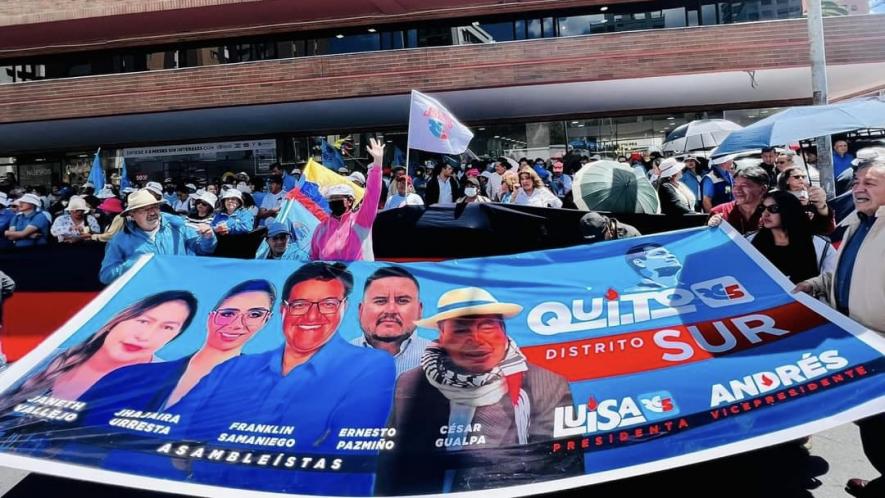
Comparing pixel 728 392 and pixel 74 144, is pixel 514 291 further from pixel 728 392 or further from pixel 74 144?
pixel 74 144

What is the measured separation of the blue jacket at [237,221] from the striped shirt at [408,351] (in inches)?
128

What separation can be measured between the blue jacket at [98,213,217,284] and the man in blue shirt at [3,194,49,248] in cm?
306

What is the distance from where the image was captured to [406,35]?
20562mm

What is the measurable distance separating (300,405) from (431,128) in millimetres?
3847

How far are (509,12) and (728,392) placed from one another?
18224 mm

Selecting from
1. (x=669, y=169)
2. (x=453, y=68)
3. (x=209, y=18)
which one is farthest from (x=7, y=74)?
(x=669, y=169)

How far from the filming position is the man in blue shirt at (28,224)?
7.81 meters

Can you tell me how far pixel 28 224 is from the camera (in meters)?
8.03

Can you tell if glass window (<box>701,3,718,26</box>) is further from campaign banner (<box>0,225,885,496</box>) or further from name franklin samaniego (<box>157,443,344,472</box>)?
name franklin samaniego (<box>157,443,344,472</box>)

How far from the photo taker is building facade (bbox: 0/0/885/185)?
16969 millimetres

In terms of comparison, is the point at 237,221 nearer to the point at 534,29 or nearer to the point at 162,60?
the point at 534,29

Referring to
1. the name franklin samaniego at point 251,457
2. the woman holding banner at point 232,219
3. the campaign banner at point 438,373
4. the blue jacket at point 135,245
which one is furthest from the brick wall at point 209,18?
the name franklin samaniego at point 251,457

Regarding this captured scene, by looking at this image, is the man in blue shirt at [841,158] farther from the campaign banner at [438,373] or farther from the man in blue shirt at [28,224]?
the man in blue shirt at [28,224]

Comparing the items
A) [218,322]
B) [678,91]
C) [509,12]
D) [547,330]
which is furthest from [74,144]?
[547,330]
